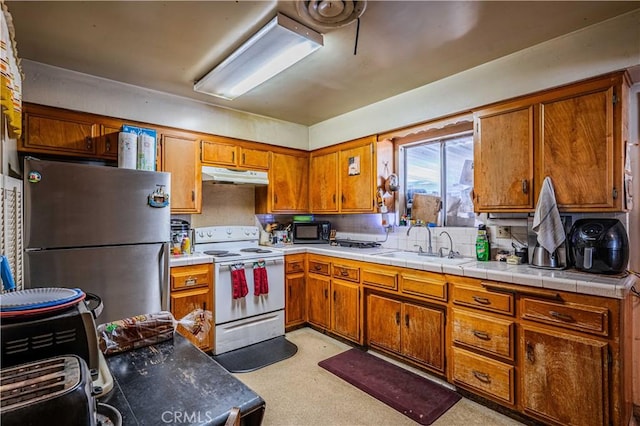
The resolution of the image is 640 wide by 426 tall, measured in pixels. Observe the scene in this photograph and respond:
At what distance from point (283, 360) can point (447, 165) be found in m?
2.42

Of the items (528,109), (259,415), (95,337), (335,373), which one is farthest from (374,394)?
(528,109)

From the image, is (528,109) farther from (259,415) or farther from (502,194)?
(259,415)

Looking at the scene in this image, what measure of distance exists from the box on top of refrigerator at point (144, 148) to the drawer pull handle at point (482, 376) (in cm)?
292

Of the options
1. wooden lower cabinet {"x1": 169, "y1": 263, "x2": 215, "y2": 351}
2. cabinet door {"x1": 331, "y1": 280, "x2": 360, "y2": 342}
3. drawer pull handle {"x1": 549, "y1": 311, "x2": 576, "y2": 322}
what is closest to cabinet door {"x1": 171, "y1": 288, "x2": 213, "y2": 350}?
wooden lower cabinet {"x1": 169, "y1": 263, "x2": 215, "y2": 351}

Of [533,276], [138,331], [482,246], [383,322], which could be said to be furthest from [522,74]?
[138,331]

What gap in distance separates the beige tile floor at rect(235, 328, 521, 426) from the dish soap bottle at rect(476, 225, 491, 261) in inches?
42.9

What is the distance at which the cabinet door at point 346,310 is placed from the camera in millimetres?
3113

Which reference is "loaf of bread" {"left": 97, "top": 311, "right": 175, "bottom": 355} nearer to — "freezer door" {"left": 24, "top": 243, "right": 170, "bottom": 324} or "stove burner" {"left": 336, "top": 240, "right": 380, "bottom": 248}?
"freezer door" {"left": 24, "top": 243, "right": 170, "bottom": 324}

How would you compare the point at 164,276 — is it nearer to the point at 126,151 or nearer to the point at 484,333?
the point at 126,151

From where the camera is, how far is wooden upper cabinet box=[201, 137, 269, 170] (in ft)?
11.1

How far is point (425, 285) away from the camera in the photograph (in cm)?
255

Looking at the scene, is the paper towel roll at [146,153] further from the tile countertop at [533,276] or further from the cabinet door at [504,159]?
the cabinet door at [504,159]

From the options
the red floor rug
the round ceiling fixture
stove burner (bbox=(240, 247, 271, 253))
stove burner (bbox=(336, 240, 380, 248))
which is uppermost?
the round ceiling fixture

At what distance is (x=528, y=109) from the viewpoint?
229cm
